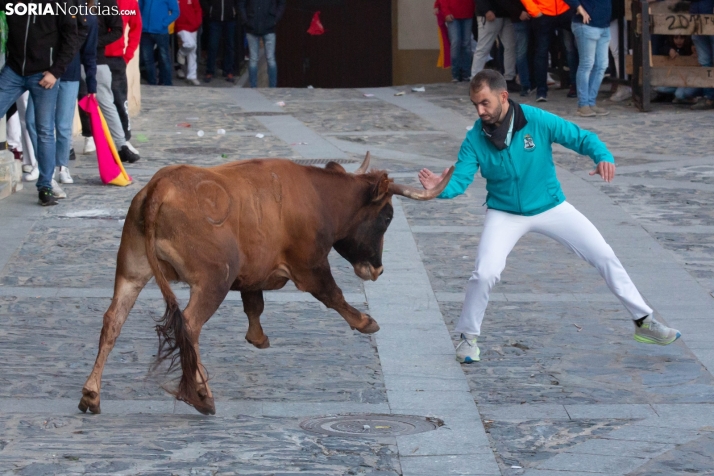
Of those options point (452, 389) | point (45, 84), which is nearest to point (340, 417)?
point (452, 389)

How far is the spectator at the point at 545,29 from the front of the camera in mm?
17234

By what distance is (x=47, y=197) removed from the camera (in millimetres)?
10359

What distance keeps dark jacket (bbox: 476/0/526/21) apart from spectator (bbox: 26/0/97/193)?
28.9 ft

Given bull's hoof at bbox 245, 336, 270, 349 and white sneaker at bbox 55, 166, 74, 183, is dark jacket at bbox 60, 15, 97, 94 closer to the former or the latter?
white sneaker at bbox 55, 166, 74, 183

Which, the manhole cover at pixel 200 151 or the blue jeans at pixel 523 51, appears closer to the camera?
the manhole cover at pixel 200 151

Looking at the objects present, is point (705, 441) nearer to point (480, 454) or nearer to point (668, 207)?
point (480, 454)

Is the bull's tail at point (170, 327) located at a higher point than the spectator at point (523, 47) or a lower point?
lower

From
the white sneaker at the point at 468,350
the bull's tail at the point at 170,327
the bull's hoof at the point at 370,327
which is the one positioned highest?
the bull's tail at the point at 170,327

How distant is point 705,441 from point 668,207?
5737 millimetres

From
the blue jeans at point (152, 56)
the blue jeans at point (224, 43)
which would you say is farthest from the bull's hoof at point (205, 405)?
the blue jeans at point (224, 43)

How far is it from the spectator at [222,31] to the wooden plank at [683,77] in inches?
325

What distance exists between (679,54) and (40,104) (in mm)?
11145

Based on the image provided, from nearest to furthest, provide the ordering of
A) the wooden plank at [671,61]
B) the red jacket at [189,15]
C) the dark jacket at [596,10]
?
1. the dark jacket at [596,10]
2. the wooden plank at [671,61]
3. the red jacket at [189,15]

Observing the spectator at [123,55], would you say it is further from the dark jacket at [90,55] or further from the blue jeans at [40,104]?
the blue jeans at [40,104]
